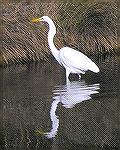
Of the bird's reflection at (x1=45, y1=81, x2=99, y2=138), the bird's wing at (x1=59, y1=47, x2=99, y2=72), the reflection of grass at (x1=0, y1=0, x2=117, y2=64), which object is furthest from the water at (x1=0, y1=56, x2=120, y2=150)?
the reflection of grass at (x1=0, y1=0, x2=117, y2=64)

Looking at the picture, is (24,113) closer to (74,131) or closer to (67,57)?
(74,131)

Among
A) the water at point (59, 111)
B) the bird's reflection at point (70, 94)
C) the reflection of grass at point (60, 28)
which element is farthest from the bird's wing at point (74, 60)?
the reflection of grass at point (60, 28)

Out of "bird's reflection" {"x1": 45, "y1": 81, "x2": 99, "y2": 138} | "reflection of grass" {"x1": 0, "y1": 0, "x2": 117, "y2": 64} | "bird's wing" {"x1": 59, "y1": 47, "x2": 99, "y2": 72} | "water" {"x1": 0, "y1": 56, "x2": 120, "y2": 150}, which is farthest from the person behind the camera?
"reflection of grass" {"x1": 0, "y1": 0, "x2": 117, "y2": 64}

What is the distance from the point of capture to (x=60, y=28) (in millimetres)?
17359

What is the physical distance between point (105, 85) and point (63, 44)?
18.0 ft

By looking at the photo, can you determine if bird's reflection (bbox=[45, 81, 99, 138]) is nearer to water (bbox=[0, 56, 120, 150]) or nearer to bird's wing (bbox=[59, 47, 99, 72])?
water (bbox=[0, 56, 120, 150])

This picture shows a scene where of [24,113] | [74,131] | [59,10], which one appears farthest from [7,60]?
[74,131]

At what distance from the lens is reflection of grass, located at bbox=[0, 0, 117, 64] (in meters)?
16.5

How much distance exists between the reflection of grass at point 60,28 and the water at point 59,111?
217 cm

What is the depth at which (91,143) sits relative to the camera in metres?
7.79

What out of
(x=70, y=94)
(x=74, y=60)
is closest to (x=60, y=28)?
(x=74, y=60)

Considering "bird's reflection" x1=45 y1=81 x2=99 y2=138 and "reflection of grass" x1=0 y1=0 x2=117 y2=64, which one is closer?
"bird's reflection" x1=45 y1=81 x2=99 y2=138

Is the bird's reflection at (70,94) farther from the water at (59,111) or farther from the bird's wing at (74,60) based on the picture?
the bird's wing at (74,60)

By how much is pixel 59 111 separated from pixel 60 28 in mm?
7919
